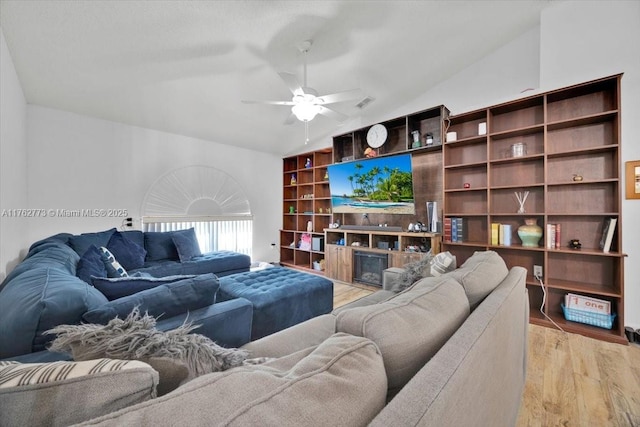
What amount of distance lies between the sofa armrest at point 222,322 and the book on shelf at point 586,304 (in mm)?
3109

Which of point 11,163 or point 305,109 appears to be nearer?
point 11,163

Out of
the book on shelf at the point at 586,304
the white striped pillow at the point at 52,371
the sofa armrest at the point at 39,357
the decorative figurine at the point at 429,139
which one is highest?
the decorative figurine at the point at 429,139

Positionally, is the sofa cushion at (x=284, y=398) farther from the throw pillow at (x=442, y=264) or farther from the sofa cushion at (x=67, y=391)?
the throw pillow at (x=442, y=264)

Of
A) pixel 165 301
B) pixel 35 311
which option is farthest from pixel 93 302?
pixel 165 301

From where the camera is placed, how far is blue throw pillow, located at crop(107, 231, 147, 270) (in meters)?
2.92

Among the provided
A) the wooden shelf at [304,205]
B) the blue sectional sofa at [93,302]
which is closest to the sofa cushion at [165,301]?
the blue sectional sofa at [93,302]

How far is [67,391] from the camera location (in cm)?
45

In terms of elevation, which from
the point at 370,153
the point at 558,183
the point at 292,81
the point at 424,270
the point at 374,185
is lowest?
the point at 424,270

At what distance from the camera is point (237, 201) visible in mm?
4938

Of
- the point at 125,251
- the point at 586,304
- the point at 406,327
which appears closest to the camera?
the point at 406,327

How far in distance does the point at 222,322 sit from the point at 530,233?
10.3 feet

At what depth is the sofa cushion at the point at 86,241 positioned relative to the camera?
2.72 metres

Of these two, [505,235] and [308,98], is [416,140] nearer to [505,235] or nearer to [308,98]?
[505,235]

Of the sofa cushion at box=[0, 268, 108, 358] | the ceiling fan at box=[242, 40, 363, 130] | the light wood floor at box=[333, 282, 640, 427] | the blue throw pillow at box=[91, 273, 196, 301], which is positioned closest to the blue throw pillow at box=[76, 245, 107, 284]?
the blue throw pillow at box=[91, 273, 196, 301]
